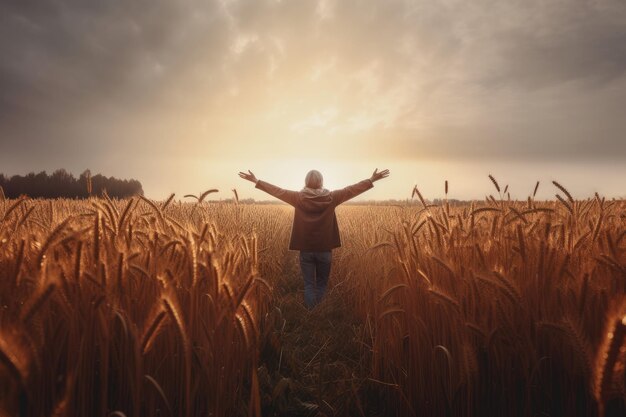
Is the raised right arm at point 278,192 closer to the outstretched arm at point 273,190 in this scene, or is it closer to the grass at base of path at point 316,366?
the outstretched arm at point 273,190

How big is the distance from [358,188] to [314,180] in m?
0.74

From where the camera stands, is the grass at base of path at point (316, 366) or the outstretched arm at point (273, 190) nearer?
the grass at base of path at point (316, 366)

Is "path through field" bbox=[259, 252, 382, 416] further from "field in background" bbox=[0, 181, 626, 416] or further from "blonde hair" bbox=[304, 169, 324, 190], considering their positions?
"blonde hair" bbox=[304, 169, 324, 190]

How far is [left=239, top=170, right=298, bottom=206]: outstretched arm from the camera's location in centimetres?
590

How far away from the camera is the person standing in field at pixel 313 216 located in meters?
5.88

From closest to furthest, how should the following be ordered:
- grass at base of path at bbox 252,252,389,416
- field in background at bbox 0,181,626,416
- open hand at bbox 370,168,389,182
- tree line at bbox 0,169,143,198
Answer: field in background at bbox 0,181,626,416 < grass at base of path at bbox 252,252,389,416 < open hand at bbox 370,168,389,182 < tree line at bbox 0,169,143,198

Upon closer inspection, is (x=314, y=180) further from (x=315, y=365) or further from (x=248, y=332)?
(x=248, y=332)

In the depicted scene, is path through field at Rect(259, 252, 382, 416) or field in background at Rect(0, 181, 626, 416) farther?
path through field at Rect(259, 252, 382, 416)

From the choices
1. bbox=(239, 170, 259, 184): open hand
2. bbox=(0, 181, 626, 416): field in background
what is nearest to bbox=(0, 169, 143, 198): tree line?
bbox=(239, 170, 259, 184): open hand

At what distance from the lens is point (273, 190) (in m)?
5.97

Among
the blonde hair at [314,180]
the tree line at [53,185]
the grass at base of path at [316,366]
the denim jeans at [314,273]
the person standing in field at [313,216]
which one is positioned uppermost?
the tree line at [53,185]

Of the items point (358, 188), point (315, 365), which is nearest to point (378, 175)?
point (358, 188)

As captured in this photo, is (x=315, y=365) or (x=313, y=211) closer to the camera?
(x=315, y=365)

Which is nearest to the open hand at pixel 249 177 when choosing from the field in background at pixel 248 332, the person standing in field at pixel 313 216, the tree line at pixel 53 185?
the person standing in field at pixel 313 216
